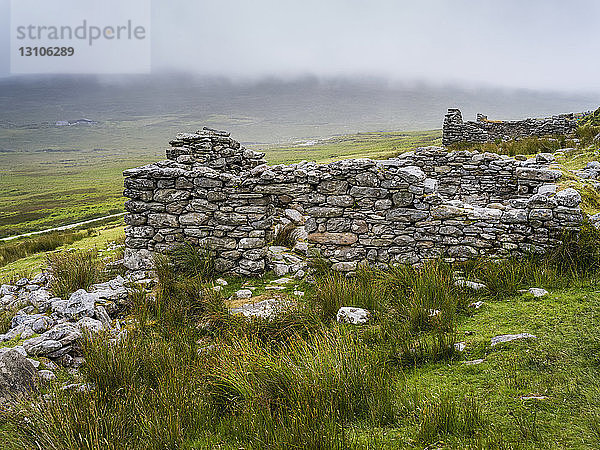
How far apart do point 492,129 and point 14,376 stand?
88.5 feet

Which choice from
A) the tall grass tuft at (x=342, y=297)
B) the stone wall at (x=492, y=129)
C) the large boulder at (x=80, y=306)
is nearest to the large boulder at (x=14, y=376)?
the large boulder at (x=80, y=306)

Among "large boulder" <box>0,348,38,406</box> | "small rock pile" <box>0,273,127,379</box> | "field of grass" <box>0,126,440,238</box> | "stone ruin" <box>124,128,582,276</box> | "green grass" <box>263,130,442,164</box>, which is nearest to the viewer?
"large boulder" <box>0,348,38,406</box>

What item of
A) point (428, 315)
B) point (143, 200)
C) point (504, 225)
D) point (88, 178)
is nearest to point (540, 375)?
point (428, 315)

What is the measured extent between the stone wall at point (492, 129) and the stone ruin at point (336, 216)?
15155 mm

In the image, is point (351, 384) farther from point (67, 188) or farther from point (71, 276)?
point (67, 188)

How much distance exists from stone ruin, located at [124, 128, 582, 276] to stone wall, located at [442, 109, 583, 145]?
1516 cm

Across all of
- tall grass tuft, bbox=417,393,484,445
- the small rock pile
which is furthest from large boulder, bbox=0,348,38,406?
tall grass tuft, bbox=417,393,484,445

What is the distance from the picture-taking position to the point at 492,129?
2542 cm

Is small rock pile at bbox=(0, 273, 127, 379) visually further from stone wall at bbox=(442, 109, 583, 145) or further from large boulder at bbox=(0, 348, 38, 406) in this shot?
stone wall at bbox=(442, 109, 583, 145)

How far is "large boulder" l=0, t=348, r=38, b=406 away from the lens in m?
4.46

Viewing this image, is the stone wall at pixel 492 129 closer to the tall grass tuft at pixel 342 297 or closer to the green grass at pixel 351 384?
the green grass at pixel 351 384

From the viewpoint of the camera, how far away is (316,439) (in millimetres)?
3385

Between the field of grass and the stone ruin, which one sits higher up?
the stone ruin

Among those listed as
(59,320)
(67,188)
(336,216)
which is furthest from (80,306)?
(67,188)
